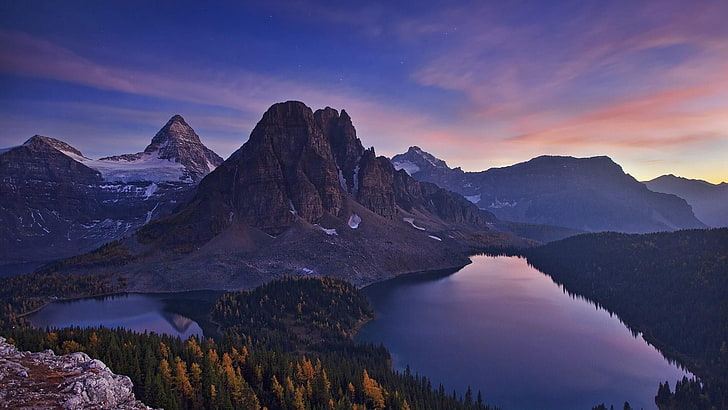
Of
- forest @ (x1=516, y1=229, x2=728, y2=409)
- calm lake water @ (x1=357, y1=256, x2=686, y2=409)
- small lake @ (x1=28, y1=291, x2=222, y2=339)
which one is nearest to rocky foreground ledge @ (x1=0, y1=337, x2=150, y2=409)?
calm lake water @ (x1=357, y1=256, x2=686, y2=409)

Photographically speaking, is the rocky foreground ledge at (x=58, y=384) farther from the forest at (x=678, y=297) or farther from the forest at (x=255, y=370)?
the forest at (x=678, y=297)

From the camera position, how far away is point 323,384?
2630 inches

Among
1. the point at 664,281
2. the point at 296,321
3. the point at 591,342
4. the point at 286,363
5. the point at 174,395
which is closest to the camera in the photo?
the point at 174,395

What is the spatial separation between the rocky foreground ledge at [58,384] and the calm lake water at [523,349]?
2445 inches

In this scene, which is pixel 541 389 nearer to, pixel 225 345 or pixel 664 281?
pixel 225 345

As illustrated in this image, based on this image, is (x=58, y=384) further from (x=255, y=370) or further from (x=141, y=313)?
(x=141, y=313)

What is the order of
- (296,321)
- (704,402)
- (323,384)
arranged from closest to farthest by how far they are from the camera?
1. (323,384)
2. (704,402)
3. (296,321)

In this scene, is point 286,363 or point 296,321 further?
point 296,321

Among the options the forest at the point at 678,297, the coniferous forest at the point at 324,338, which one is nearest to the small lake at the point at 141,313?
the coniferous forest at the point at 324,338

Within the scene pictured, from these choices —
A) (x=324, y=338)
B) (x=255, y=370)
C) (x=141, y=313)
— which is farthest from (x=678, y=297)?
(x=141, y=313)

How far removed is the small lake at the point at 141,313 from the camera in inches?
5133

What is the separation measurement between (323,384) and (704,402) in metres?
66.8

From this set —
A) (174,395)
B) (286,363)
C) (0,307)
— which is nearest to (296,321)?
(286,363)

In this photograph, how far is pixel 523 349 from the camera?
10825 centimetres
